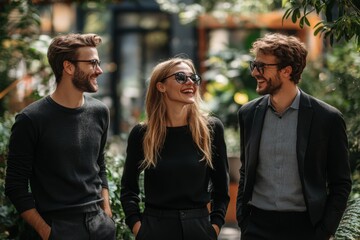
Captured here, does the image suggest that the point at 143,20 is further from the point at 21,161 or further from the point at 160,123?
the point at 21,161

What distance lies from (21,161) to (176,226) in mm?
1051

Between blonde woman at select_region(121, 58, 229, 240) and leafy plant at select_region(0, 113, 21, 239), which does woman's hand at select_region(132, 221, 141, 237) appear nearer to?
blonde woman at select_region(121, 58, 229, 240)

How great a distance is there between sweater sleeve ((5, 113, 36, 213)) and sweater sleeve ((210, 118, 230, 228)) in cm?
121

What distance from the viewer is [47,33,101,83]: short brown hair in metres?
5.56

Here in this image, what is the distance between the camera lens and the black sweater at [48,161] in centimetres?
532

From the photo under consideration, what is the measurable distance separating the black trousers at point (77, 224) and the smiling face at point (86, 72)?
0.77 meters

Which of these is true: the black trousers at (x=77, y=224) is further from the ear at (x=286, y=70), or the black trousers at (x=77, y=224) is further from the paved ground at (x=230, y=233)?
the paved ground at (x=230, y=233)

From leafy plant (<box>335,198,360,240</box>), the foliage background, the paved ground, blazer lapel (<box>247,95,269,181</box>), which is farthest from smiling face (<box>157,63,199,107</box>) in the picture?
the paved ground

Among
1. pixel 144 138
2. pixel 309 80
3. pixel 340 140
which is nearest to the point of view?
pixel 340 140

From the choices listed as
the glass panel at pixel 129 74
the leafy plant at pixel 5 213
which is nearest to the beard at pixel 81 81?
the leafy plant at pixel 5 213

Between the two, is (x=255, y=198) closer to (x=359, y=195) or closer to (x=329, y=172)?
(x=329, y=172)

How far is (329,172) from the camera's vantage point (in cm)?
537

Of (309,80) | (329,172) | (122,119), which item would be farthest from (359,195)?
(122,119)

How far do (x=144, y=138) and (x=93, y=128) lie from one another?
0.34 m
